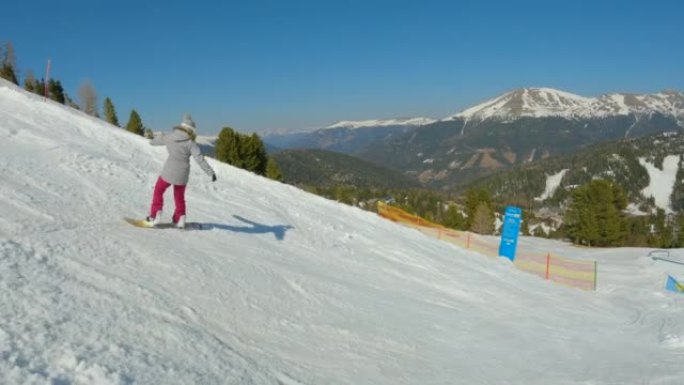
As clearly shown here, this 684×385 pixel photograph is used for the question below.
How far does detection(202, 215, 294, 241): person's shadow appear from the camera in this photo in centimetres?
1144

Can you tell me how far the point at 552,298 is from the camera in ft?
46.6

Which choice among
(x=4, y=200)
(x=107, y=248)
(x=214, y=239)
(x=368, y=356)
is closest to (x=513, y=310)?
(x=368, y=356)

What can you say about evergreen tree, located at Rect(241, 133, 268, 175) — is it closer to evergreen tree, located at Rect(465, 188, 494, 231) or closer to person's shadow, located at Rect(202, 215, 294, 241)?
evergreen tree, located at Rect(465, 188, 494, 231)

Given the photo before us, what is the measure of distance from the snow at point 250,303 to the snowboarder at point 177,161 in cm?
67

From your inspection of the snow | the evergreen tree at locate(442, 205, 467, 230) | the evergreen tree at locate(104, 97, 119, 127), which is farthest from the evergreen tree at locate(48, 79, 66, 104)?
the snow

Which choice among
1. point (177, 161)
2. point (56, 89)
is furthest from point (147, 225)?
point (56, 89)

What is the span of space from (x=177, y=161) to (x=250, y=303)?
3692mm

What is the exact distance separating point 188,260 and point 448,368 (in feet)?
14.7

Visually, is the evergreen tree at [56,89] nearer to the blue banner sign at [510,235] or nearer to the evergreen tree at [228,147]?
the evergreen tree at [228,147]

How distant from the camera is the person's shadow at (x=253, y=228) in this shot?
11.4 meters

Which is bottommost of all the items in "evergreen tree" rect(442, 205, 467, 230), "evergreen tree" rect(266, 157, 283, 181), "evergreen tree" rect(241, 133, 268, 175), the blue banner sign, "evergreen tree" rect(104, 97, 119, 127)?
"evergreen tree" rect(442, 205, 467, 230)

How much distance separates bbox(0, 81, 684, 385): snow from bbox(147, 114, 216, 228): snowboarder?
0.67m

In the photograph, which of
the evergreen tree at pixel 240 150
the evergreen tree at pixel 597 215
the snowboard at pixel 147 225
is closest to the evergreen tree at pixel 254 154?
the evergreen tree at pixel 240 150

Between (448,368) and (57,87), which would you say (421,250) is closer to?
(448,368)
